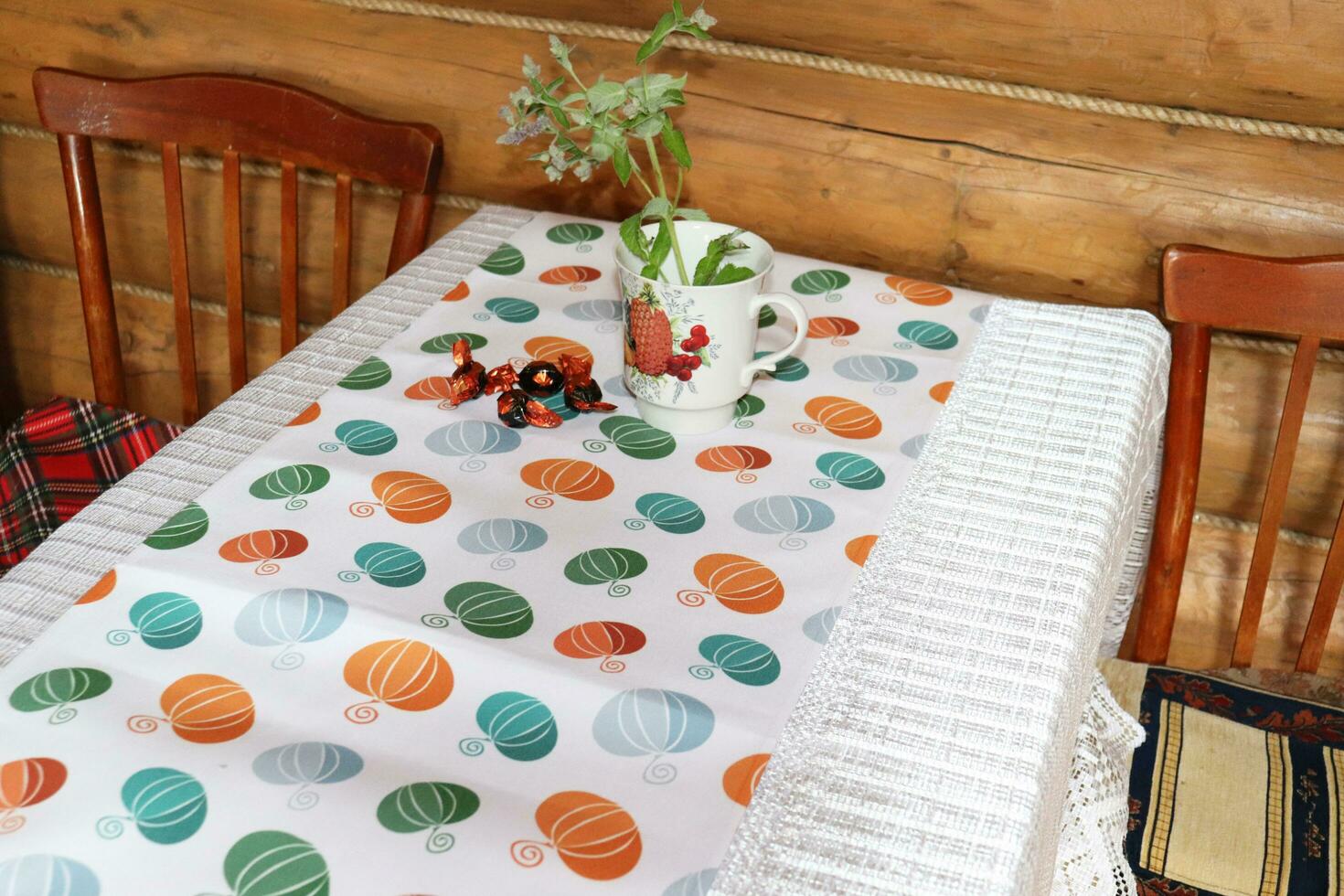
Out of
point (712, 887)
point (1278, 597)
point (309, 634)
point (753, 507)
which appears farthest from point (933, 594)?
point (1278, 597)

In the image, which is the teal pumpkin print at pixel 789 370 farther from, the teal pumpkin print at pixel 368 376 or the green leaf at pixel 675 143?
the teal pumpkin print at pixel 368 376

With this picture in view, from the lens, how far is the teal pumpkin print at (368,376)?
35.8 inches

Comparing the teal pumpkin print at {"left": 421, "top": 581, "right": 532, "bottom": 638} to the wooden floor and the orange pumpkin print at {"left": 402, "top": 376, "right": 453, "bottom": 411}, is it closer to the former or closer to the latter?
the orange pumpkin print at {"left": 402, "top": 376, "right": 453, "bottom": 411}

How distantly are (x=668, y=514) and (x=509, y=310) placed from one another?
33 centimetres

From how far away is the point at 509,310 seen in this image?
103cm

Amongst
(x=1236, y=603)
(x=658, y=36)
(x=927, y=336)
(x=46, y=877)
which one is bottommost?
(x=1236, y=603)

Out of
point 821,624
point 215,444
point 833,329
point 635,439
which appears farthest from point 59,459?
point 821,624

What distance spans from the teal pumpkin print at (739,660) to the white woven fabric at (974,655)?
0.03m

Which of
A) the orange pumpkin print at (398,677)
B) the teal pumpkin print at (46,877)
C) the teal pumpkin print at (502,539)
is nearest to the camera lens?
the teal pumpkin print at (46,877)

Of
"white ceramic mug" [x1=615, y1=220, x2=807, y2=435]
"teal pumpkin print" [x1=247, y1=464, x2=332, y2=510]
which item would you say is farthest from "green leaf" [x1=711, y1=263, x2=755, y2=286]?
"teal pumpkin print" [x1=247, y1=464, x2=332, y2=510]

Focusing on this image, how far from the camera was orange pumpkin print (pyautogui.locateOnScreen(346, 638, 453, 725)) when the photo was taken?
63cm

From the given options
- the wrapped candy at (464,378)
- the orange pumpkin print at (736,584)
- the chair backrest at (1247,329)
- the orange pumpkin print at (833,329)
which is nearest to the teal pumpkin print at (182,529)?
the wrapped candy at (464,378)

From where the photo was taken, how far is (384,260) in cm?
152

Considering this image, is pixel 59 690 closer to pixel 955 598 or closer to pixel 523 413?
pixel 523 413
